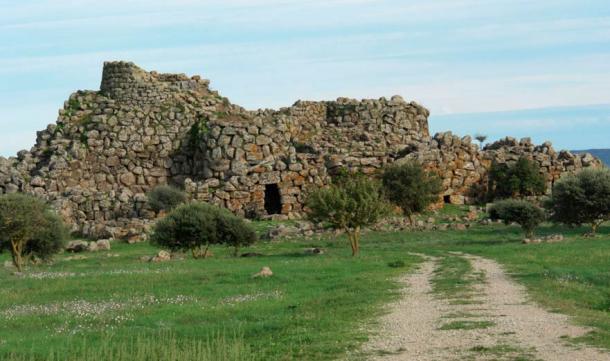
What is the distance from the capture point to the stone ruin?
174ft

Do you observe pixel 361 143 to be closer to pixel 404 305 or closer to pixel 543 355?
pixel 404 305

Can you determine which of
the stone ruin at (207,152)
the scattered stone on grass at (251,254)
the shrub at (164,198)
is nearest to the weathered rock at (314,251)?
the scattered stone on grass at (251,254)

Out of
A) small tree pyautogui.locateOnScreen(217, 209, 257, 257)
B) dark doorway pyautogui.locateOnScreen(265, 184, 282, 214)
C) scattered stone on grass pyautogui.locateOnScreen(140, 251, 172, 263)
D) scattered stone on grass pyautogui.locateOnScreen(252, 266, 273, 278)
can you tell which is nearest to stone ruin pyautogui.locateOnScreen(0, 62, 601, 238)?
dark doorway pyautogui.locateOnScreen(265, 184, 282, 214)

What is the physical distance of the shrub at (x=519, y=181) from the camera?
5712cm

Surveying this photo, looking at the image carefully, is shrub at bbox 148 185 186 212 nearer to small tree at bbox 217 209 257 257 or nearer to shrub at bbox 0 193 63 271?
small tree at bbox 217 209 257 257

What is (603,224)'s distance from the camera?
47.2 m

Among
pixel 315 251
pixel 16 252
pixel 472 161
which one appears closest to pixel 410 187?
pixel 472 161

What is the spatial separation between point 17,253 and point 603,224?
25998mm

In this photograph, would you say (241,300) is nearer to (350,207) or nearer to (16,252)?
(16,252)

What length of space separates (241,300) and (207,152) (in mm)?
33653

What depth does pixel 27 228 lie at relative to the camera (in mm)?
34219

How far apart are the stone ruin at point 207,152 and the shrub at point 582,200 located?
12.6 metres

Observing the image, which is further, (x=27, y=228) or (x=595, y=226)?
(x=595, y=226)

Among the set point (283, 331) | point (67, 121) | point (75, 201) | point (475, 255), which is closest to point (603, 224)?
point (475, 255)
